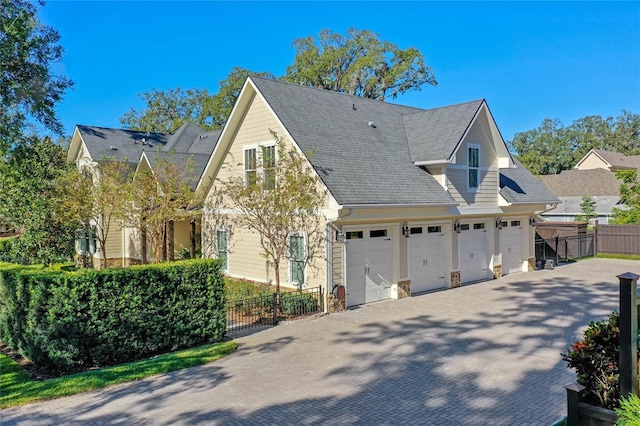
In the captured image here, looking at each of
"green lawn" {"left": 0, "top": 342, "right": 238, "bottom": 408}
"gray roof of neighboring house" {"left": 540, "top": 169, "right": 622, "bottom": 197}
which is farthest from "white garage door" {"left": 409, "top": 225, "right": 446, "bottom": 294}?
"gray roof of neighboring house" {"left": 540, "top": 169, "right": 622, "bottom": 197}

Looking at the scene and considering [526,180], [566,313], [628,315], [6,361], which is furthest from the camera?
[526,180]

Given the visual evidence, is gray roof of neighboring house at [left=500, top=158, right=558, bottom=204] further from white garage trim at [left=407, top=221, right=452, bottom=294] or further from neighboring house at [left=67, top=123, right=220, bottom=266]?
neighboring house at [left=67, top=123, right=220, bottom=266]

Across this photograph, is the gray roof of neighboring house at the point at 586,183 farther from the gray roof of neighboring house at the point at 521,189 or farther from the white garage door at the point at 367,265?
the white garage door at the point at 367,265

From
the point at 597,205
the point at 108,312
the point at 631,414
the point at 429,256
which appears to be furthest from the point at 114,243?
the point at 597,205

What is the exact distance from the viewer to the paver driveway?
23.3 feet

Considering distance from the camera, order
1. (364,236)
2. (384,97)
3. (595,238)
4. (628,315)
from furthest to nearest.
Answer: (384,97) < (595,238) < (364,236) < (628,315)

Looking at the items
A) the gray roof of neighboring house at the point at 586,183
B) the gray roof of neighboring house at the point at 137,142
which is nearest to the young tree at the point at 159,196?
the gray roof of neighboring house at the point at 137,142

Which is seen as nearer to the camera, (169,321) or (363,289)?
(169,321)

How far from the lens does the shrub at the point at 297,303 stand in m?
13.6

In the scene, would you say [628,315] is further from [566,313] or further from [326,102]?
[326,102]

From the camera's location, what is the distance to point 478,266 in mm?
19359

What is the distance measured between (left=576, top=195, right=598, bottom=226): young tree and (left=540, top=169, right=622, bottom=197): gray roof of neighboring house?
10.4 ft

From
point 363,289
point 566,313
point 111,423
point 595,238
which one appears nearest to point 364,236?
point 363,289

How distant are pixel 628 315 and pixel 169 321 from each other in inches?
347
